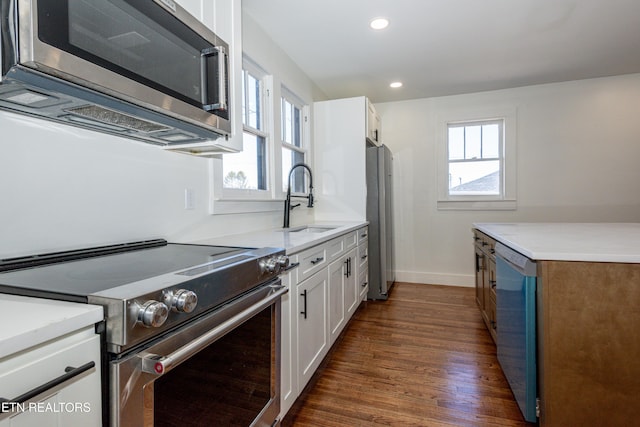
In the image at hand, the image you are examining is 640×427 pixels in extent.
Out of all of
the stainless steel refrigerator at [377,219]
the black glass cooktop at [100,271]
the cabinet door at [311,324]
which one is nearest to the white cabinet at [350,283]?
the cabinet door at [311,324]

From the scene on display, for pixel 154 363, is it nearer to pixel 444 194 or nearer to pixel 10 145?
pixel 10 145

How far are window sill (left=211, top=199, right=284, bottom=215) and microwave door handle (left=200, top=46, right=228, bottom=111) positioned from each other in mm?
783

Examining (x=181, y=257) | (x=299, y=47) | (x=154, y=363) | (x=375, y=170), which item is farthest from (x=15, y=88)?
(x=375, y=170)

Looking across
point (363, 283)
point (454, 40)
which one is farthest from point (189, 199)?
point (454, 40)

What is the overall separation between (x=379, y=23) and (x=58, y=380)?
2724mm

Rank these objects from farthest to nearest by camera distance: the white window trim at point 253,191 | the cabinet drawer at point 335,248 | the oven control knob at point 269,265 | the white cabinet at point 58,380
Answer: the cabinet drawer at point 335,248
the white window trim at point 253,191
the oven control knob at point 269,265
the white cabinet at point 58,380

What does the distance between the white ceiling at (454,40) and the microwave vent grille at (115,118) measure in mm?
1439

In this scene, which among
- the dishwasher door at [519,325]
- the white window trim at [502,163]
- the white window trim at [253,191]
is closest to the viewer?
the dishwasher door at [519,325]

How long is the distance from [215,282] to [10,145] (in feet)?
2.63

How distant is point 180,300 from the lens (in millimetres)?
834

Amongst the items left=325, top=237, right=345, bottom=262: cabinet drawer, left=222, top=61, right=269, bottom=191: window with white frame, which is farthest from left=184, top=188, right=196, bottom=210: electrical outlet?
left=325, top=237, right=345, bottom=262: cabinet drawer

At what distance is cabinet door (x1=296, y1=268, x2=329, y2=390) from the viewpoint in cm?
173

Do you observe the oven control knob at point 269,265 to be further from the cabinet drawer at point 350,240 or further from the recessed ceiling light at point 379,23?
the recessed ceiling light at point 379,23

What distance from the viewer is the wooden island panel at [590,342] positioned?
1.38 m
